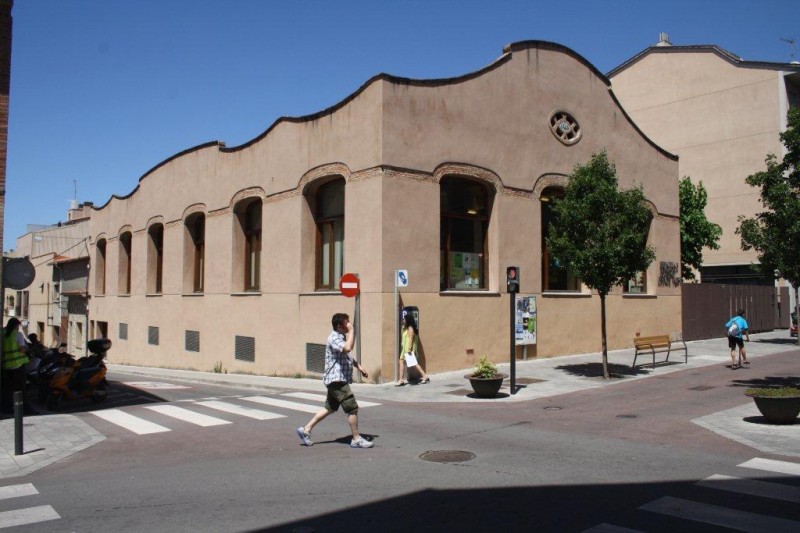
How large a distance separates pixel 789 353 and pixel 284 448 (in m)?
20.9

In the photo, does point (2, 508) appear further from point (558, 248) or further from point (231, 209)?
point (231, 209)

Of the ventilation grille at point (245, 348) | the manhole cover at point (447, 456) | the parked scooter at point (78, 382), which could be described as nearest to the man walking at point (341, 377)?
the manhole cover at point (447, 456)

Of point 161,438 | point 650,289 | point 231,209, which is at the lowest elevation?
point 161,438

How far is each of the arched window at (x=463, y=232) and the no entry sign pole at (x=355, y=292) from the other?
2.67 metres

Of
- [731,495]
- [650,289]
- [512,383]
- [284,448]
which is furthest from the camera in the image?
[650,289]

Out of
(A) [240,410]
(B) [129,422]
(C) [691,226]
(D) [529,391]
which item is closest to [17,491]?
(B) [129,422]

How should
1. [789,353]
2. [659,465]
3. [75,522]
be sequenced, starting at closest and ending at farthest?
1. [75,522]
2. [659,465]
3. [789,353]

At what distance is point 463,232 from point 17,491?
1384cm

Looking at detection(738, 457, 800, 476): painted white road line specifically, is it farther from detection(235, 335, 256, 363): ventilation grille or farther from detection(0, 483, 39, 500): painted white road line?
detection(235, 335, 256, 363): ventilation grille

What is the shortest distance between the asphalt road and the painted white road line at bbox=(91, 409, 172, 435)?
16cm

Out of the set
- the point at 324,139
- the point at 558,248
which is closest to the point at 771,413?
the point at 558,248

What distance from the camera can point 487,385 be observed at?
1360 cm

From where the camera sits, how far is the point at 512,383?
14.4 metres

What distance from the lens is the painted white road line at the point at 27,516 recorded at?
5.99 meters
